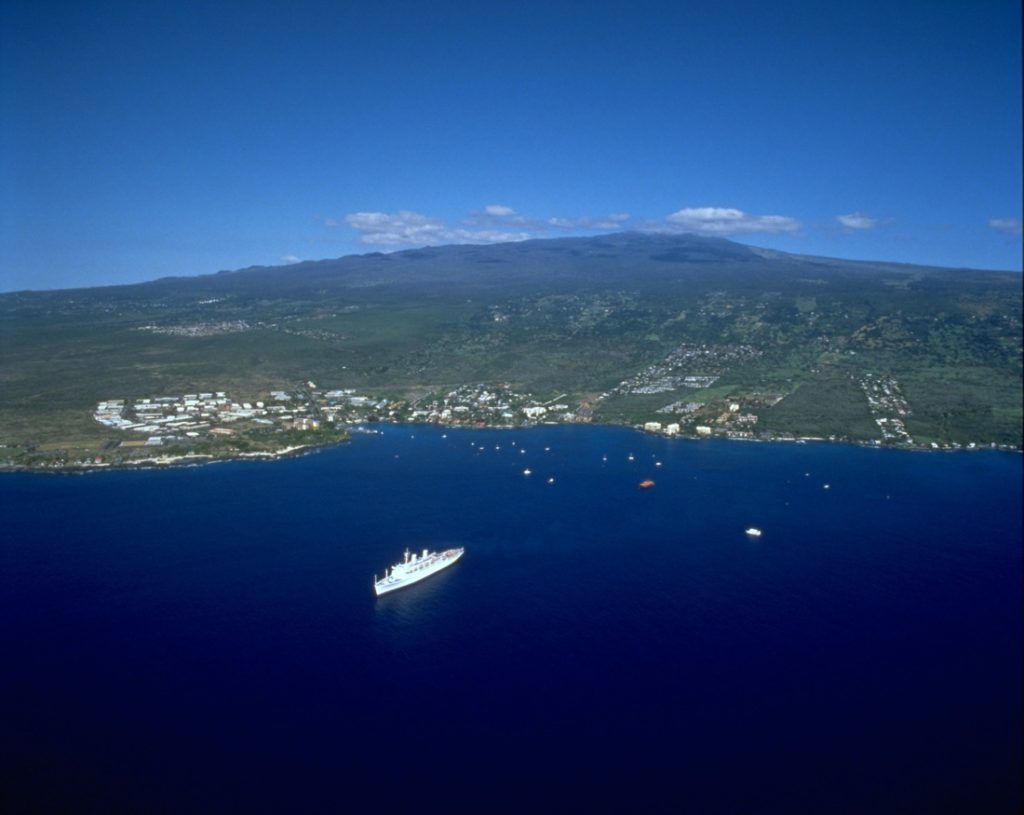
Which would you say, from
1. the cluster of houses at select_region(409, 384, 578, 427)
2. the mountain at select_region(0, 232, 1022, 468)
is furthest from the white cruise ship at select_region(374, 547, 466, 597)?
the mountain at select_region(0, 232, 1022, 468)

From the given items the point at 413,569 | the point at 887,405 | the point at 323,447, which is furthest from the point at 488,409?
the point at 413,569

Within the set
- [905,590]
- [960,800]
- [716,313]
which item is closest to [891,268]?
[716,313]

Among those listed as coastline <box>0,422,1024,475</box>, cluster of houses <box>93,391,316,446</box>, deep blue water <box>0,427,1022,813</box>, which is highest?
cluster of houses <box>93,391,316,446</box>

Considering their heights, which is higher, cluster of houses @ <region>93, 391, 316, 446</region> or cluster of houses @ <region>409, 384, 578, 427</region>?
cluster of houses @ <region>93, 391, 316, 446</region>

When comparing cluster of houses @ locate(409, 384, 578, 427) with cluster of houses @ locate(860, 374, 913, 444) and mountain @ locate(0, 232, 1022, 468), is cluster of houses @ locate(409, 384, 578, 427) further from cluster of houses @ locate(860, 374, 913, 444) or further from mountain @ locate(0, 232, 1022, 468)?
cluster of houses @ locate(860, 374, 913, 444)

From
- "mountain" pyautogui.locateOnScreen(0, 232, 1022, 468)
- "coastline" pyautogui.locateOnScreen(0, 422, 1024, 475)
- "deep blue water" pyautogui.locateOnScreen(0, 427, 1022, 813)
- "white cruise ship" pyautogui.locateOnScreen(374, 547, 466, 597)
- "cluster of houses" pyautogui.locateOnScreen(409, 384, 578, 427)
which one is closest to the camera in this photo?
"deep blue water" pyautogui.locateOnScreen(0, 427, 1022, 813)

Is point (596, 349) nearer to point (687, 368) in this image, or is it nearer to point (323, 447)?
point (687, 368)

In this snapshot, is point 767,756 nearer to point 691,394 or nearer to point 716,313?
point 691,394

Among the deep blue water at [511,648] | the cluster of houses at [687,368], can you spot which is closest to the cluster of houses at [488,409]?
the cluster of houses at [687,368]
